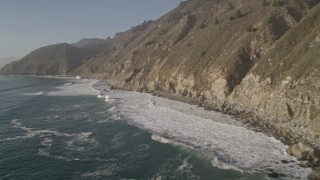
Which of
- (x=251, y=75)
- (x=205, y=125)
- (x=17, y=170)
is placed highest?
(x=251, y=75)

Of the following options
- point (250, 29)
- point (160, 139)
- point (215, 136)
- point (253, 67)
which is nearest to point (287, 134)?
point (215, 136)

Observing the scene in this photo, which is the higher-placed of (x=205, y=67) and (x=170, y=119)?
(x=205, y=67)

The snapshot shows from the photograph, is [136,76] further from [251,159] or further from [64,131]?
[251,159]

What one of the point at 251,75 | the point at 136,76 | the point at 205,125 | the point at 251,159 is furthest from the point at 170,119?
the point at 136,76

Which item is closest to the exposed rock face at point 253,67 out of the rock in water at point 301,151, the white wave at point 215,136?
the rock in water at point 301,151

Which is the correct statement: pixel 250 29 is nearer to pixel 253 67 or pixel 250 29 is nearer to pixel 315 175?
pixel 253 67

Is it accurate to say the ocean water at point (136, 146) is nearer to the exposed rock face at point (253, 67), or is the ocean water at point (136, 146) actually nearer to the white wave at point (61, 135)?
the white wave at point (61, 135)

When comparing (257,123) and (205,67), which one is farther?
(205,67)
